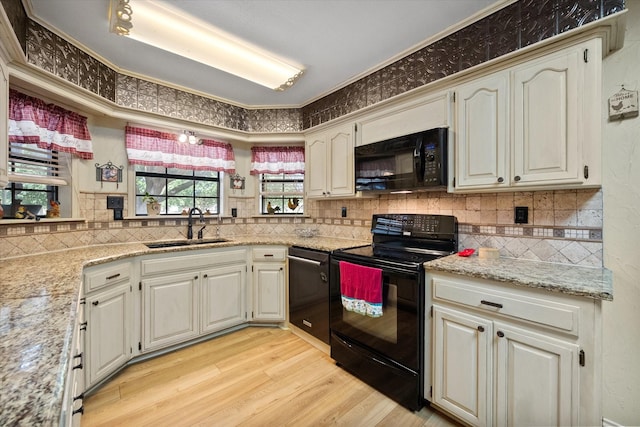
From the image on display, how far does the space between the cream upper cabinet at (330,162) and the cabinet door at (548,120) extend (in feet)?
4.35

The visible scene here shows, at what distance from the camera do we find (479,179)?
1790 mm

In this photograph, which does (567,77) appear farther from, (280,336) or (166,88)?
(166,88)

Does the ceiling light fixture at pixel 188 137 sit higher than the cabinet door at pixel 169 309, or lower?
higher

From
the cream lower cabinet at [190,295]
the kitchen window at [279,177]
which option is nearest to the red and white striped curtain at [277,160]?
the kitchen window at [279,177]

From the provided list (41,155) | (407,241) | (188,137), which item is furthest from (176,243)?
(407,241)

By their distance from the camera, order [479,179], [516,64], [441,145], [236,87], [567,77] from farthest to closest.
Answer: [236,87] → [441,145] → [479,179] → [516,64] → [567,77]

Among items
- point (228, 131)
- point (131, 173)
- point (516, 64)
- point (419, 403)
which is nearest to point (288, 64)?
point (228, 131)

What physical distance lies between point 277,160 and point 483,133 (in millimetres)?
2338

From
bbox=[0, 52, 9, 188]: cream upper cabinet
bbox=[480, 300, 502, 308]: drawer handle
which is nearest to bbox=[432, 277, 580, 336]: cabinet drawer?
bbox=[480, 300, 502, 308]: drawer handle

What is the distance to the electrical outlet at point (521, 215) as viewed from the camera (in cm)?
181

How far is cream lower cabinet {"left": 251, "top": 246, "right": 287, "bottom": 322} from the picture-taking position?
2797 millimetres

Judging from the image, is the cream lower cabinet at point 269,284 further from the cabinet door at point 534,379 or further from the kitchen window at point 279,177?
the cabinet door at point 534,379

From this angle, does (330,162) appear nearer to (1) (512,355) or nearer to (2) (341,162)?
(2) (341,162)

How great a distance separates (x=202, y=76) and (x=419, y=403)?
316 centimetres
